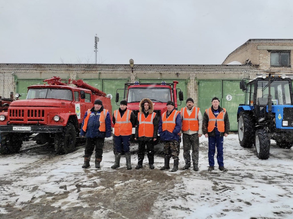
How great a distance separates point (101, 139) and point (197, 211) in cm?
300

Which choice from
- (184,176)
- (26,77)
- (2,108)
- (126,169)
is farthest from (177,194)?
(26,77)

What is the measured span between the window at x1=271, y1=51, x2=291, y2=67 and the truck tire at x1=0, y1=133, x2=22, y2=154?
52.5ft

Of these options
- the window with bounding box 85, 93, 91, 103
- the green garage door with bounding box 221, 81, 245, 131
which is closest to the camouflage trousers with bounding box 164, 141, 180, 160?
the window with bounding box 85, 93, 91, 103

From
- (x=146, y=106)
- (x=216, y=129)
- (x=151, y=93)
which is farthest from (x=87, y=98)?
(x=216, y=129)

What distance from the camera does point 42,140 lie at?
7250mm

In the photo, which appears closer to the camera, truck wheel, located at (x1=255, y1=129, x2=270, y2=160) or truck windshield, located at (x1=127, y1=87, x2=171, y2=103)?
truck wheel, located at (x1=255, y1=129, x2=270, y2=160)

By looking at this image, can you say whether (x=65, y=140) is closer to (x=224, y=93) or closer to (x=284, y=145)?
(x=284, y=145)

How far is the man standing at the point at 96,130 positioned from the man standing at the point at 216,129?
2241 millimetres

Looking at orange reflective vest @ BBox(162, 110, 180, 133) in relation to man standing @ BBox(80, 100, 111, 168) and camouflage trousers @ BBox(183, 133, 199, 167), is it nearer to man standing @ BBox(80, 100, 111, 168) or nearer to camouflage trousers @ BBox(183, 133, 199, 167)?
camouflage trousers @ BBox(183, 133, 199, 167)

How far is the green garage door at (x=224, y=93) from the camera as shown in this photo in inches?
595

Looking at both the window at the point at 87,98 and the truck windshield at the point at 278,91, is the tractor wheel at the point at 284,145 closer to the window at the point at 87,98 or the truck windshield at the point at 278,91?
the truck windshield at the point at 278,91

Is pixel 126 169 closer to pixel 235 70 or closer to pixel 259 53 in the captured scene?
pixel 235 70

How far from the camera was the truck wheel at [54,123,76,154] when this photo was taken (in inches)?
274

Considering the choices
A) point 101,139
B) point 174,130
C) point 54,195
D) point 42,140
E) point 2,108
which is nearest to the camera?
point 54,195
